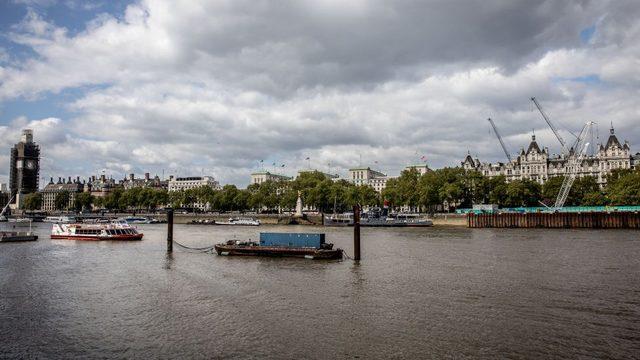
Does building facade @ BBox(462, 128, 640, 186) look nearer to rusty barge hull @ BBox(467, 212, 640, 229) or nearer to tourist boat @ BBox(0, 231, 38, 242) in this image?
rusty barge hull @ BBox(467, 212, 640, 229)

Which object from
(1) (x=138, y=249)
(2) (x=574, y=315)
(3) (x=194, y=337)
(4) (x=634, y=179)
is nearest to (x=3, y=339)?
(3) (x=194, y=337)

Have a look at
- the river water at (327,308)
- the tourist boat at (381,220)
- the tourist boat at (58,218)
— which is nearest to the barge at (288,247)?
the river water at (327,308)

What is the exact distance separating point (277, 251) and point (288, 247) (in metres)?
1.30

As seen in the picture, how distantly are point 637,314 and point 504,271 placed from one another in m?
15.0

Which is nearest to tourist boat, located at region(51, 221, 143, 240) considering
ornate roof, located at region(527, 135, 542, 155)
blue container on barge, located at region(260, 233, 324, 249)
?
blue container on barge, located at region(260, 233, 324, 249)

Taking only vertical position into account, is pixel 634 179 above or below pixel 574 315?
above

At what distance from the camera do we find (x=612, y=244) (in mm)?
61469

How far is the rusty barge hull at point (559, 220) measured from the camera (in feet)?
328

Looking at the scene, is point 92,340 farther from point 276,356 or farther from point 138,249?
point 138,249

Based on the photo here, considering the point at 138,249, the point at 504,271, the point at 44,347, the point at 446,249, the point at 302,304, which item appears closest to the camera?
the point at 44,347

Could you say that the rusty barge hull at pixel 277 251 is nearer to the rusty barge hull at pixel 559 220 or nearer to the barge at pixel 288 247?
the barge at pixel 288 247

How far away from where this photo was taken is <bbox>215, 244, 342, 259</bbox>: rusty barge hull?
51.3 metres

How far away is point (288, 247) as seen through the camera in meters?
53.9

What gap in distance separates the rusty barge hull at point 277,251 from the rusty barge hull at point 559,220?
74.3 meters
